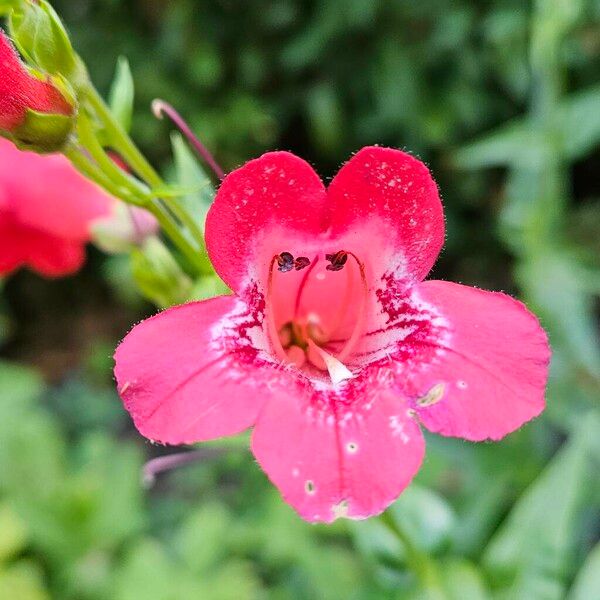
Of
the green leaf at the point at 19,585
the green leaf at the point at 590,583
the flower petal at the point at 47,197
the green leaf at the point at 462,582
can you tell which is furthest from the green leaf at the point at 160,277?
the green leaf at the point at 19,585

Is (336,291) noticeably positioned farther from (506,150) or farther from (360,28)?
(360,28)

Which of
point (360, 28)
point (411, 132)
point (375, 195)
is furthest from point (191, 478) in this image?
point (375, 195)

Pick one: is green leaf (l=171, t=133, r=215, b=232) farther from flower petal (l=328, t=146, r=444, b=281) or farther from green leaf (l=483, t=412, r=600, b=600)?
green leaf (l=483, t=412, r=600, b=600)

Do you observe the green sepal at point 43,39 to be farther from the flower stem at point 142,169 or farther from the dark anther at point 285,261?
the dark anther at point 285,261

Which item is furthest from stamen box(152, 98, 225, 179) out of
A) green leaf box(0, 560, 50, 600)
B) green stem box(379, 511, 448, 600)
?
green leaf box(0, 560, 50, 600)

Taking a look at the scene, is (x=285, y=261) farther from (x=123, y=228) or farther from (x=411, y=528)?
(x=411, y=528)

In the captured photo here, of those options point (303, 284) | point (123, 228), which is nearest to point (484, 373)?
point (303, 284)
